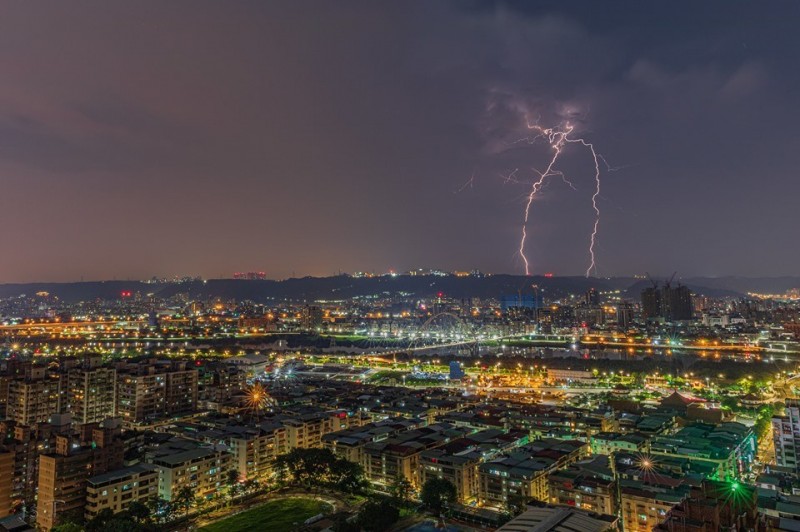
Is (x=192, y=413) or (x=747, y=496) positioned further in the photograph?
(x=192, y=413)

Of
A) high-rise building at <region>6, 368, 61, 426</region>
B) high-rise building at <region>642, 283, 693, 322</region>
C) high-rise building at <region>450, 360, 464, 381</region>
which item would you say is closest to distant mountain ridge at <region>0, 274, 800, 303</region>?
high-rise building at <region>642, 283, 693, 322</region>

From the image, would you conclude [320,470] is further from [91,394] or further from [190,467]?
[91,394]

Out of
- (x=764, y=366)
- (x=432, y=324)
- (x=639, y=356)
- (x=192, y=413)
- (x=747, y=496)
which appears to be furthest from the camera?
(x=432, y=324)

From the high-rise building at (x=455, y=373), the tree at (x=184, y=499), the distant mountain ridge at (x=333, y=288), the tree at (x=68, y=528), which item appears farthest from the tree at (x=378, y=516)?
the distant mountain ridge at (x=333, y=288)

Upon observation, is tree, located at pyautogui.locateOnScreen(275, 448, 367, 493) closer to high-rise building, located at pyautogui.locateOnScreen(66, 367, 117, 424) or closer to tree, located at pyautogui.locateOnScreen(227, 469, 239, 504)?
tree, located at pyautogui.locateOnScreen(227, 469, 239, 504)

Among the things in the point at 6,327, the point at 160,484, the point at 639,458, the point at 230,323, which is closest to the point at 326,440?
the point at 160,484

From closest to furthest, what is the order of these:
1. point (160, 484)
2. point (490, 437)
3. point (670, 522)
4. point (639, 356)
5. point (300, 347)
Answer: point (670, 522), point (160, 484), point (490, 437), point (639, 356), point (300, 347)

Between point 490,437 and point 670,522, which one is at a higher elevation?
point 670,522

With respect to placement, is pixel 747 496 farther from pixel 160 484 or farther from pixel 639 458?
pixel 160 484
